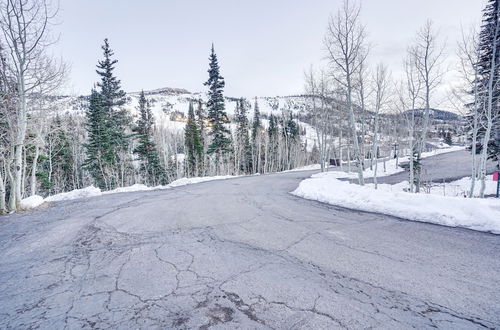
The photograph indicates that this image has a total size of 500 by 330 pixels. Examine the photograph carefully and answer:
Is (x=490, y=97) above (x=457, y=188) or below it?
above

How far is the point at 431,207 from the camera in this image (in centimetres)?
549

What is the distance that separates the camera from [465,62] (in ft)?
43.1

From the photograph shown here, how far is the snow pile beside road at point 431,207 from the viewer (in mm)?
4617

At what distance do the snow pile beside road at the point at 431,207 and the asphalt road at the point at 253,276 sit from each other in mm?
338

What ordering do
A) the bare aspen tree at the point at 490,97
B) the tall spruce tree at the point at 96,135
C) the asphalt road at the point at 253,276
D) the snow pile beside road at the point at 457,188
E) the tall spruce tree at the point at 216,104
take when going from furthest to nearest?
the tall spruce tree at the point at 216,104 < the tall spruce tree at the point at 96,135 < the snow pile beside road at the point at 457,188 < the bare aspen tree at the point at 490,97 < the asphalt road at the point at 253,276

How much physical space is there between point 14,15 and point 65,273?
1105cm

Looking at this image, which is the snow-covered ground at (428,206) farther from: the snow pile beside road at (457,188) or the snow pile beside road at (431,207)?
the snow pile beside road at (457,188)

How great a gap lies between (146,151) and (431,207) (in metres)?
29.8

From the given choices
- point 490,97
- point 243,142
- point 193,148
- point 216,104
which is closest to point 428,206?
point 490,97

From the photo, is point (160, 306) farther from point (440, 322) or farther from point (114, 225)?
point (114, 225)

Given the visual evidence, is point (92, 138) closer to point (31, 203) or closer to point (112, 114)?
point (112, 114)

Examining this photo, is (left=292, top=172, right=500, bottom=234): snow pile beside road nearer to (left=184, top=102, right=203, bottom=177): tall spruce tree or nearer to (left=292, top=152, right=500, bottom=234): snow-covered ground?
(left=292, top=152, right=500, bottom=234): snow-covered ground

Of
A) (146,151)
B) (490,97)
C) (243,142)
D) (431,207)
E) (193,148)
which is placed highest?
(490,97)

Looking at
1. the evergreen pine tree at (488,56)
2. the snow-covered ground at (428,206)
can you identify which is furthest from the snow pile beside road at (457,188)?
the snow-covered ground at (428,206)
